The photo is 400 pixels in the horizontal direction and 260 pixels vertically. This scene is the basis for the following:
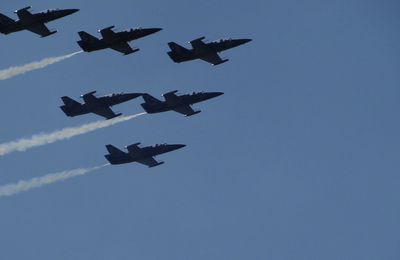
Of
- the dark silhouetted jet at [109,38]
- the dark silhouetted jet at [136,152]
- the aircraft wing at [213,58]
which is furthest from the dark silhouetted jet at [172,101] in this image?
the dark silhouetted jet at [109,38]

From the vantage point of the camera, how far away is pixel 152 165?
17825 cm

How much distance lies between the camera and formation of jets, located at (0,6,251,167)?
166 m

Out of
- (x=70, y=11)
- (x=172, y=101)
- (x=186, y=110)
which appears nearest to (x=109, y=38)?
(x=70, y=11)

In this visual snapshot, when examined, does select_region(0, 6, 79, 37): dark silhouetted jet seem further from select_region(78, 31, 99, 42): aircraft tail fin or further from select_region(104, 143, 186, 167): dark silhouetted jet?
select_region(104, 143, 186, 167): dark silhouetted jet

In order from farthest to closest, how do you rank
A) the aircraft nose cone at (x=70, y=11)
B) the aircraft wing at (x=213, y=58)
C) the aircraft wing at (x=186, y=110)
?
1. the aircraft wing at (x=186, y=110)
2. the aircraft wing at (x=213, y=58)
3. the aircraft nose cone at (x=70, y=11)

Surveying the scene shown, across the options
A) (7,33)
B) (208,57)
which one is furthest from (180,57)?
(7,33)

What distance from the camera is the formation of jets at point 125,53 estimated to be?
16650cm

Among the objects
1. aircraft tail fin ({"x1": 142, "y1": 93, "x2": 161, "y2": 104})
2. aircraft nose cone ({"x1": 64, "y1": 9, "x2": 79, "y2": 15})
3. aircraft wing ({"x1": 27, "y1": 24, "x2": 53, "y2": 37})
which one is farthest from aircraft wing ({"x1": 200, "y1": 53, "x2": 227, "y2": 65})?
aircraft wing ({"x1": 27, "y1": 24, "x2": 53, "y2": 37})

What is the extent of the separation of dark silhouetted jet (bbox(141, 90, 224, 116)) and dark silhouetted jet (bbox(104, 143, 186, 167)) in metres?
5.88

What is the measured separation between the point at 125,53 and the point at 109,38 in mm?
3444

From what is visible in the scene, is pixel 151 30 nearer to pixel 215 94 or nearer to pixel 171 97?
pixel 171 97

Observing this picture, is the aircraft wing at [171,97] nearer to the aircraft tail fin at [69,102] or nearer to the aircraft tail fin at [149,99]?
the aircraft tail fin at [149,99]

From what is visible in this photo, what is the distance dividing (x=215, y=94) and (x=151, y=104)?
985 centimetres

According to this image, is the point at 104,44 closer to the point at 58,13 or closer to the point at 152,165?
the point at 58,13
